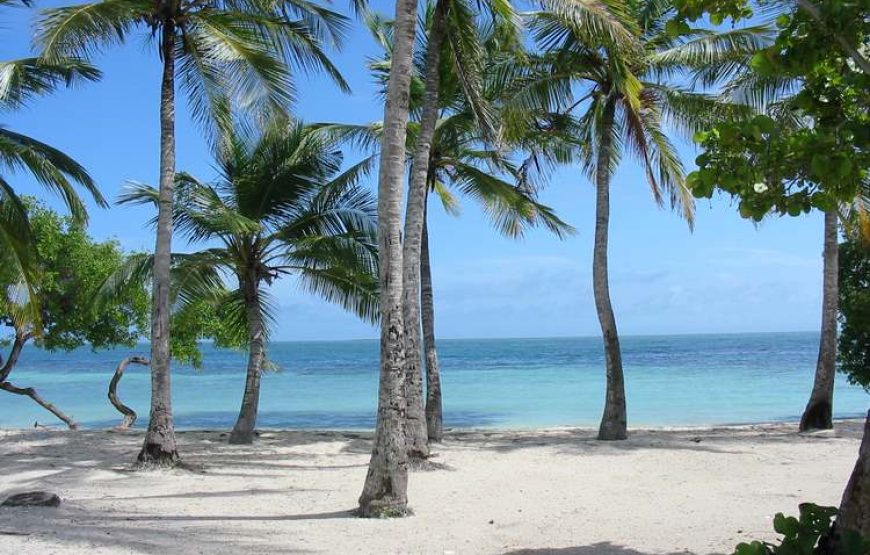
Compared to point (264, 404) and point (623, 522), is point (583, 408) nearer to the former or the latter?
point (264, 404)

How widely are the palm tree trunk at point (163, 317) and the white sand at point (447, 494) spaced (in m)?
0.53

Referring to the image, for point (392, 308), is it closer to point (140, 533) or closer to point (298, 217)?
point (140, 533)

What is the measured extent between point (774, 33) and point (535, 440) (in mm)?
8255

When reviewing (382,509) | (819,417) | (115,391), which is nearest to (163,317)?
(382,509)

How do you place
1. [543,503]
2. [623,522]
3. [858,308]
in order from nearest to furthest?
1. [623,522]
2. [543,503]
3. [858,308]

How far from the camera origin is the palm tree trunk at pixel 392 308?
27.2 ft

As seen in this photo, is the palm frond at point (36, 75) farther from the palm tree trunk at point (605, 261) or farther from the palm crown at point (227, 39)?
the palm tree trunk at point (605, 261)

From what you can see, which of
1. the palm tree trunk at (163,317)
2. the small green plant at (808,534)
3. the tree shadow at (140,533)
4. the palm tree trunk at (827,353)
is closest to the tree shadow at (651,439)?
the palm tree trunk at (827,353)

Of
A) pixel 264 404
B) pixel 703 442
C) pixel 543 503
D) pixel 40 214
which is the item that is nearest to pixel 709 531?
pixel 543 503

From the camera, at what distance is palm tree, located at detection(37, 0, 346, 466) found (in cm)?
1192

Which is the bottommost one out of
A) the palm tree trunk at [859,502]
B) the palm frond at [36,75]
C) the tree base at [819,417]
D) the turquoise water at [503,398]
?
the turquoise water at [503,398]

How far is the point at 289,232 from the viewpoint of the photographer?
1591 centimetres

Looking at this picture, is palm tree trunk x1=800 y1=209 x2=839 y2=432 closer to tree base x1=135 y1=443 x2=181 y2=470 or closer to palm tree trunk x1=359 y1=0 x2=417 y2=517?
palm tree trunk x1=359 y1=0 x2=417 y2=517

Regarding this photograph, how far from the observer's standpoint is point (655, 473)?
453 inches
